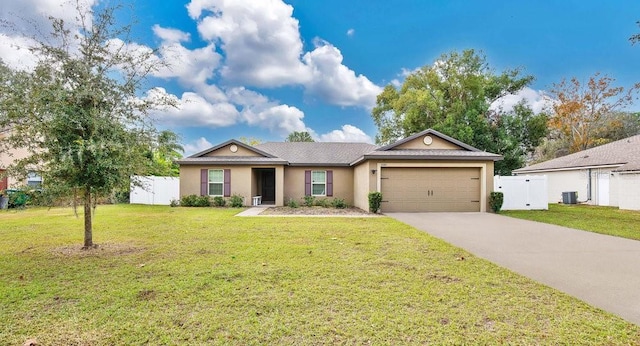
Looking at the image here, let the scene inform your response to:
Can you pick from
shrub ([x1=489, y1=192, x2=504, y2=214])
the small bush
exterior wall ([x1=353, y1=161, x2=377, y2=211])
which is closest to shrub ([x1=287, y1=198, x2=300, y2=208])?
the small bush

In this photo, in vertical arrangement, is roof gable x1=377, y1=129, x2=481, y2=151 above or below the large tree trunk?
above

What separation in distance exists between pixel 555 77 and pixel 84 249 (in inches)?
1411

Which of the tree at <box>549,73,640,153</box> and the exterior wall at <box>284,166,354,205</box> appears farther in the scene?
the tree at <box>549,73,640,153</box>

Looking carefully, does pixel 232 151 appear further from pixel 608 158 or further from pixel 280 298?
pixel 608 158

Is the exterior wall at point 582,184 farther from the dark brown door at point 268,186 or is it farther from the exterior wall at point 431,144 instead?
the dark brown door at point 268,186

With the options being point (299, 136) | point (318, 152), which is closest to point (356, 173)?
point (318, 152)

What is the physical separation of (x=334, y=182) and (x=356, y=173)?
1.45m

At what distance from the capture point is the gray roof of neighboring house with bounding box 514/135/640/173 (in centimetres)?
1651

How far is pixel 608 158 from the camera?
18.4 m

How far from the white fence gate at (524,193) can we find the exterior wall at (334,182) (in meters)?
7.74

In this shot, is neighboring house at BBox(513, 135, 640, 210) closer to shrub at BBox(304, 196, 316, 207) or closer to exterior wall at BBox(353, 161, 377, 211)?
exterior wall at BBox(353, 161, 377, 211)

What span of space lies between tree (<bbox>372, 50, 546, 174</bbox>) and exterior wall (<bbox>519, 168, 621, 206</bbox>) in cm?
557

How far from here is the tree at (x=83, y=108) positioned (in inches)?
222

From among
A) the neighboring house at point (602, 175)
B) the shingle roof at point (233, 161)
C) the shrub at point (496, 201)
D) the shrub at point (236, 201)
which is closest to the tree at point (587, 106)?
the neighboring house at point (602, 175)
